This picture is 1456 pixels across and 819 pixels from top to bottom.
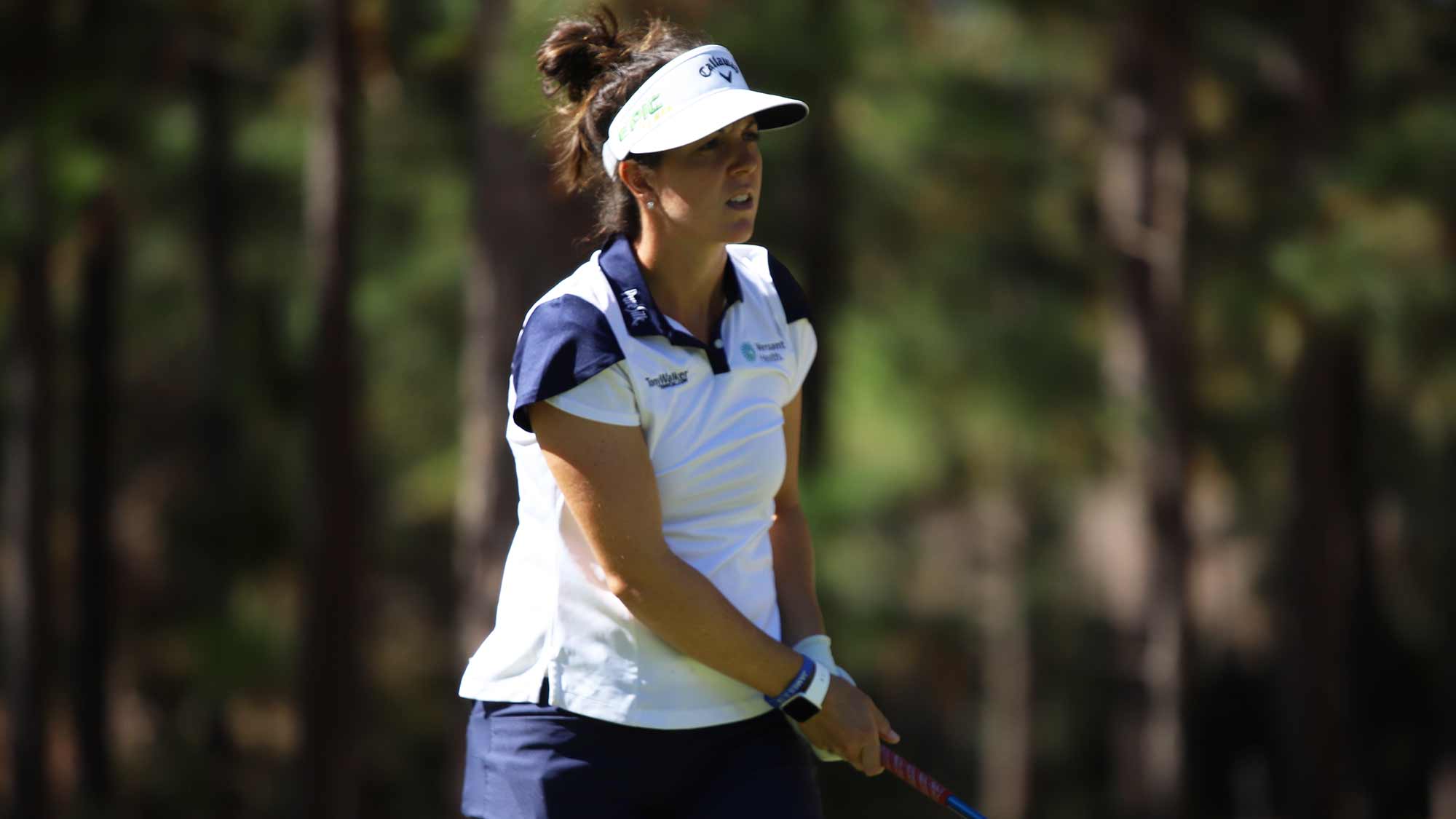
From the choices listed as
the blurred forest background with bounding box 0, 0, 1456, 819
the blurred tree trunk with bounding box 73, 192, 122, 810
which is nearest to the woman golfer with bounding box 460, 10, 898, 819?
the blurred forest background with bounding box 0, 0, 1456, 819

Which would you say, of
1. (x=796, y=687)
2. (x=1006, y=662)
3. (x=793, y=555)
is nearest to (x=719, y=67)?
(x=793, y=555)

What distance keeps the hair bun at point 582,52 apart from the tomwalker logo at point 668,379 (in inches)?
18.1

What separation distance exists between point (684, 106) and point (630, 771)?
856 mm

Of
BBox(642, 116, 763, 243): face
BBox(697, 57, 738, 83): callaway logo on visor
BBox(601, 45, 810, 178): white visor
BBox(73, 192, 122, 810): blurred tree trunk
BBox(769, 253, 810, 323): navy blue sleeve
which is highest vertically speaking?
BBox(697, 57, 738, 83): callaway logo on visor

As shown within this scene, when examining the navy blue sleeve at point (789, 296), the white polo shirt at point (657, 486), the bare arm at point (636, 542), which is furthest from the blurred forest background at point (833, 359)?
the bare arm at point (636, 542)

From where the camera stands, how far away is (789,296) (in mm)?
2359

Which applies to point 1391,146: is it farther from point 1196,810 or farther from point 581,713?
point 1196,810

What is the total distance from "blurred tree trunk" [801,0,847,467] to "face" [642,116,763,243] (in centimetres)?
431

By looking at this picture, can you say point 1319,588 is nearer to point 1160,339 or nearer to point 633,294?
point 1160,339

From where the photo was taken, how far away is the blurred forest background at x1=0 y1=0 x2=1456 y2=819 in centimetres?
674

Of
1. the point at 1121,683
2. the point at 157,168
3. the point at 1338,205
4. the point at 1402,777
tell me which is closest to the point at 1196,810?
the point at 1402,777

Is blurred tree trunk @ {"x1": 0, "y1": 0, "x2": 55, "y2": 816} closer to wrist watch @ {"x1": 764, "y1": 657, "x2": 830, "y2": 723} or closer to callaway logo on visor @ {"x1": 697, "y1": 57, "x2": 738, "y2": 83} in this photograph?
callaway logo on visor @ {"x1": 697, "y1": 57, "x2": 738, "y2": 83}

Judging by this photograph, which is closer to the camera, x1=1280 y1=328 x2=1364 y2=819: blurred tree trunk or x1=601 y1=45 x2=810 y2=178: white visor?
x1=601 y1=45 x2=810 y2=178: white visor

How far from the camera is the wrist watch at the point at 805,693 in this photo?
213cm
